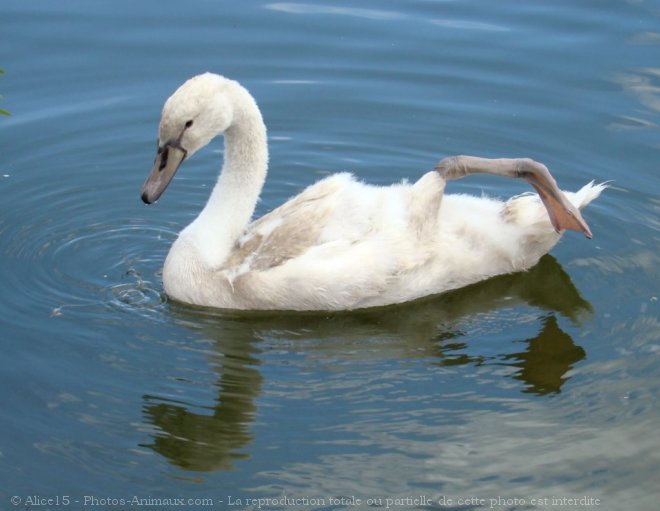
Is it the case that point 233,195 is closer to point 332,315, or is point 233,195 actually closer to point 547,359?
point 332,315

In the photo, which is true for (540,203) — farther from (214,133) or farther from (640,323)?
(214,133)

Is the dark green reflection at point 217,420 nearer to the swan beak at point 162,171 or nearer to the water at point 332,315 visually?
the water at point 332,315

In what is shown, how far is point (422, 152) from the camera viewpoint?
10.4 metres

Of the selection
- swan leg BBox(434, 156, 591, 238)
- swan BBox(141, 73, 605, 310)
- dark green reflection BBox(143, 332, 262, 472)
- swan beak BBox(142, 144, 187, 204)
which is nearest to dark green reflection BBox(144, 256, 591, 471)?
dark green reflection BBox(143, 332, 262, 472)

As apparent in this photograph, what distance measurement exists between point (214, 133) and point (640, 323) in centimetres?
285

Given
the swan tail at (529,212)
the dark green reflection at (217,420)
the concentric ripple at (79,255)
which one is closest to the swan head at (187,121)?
the concentric ripple at (79,255)

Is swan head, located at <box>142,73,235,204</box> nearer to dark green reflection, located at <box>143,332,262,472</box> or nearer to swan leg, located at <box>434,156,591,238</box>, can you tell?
dark green reflection, located at <box>143,332,262,472</box>

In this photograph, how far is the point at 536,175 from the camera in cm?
845

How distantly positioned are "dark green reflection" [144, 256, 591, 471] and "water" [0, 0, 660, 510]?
2 centimetres

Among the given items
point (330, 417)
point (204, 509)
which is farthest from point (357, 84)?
point (204, 509)

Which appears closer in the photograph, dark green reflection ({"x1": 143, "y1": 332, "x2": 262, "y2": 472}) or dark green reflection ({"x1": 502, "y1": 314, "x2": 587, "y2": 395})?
dark green reflection ({"x1": 143, "y1": 332, "x2": 262, "y2": 472})

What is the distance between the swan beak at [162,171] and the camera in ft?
26.8

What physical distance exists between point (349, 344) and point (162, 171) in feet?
5.13

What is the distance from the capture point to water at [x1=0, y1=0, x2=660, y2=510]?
22.4ft
